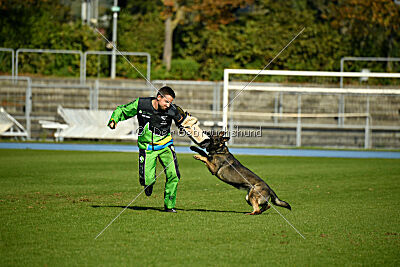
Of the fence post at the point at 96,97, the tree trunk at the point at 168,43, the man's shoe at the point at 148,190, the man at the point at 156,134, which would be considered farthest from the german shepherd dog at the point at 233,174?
the tree trunk at the point at 168,43

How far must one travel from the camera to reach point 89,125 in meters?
25.4

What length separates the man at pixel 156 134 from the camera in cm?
906

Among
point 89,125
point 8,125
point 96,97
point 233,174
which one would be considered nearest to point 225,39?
point 96,97

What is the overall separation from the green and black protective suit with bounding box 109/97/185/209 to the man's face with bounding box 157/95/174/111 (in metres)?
0.13

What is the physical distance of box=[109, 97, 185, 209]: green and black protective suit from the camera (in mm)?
9070

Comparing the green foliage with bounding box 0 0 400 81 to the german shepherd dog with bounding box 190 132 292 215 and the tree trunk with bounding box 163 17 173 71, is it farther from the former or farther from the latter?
the german shepherd dog with bounding box 190 132 292 215

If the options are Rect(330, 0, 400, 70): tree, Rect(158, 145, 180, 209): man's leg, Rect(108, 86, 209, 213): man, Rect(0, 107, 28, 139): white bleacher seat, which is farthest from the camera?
Rect(330, 0, 400, 70): tree

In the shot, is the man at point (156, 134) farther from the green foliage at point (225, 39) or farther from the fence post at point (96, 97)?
the green foliage at point (225, 39)

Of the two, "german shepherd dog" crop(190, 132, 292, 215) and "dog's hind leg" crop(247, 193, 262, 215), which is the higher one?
"german shepherd dog" crop(190, 132, 292, 215)

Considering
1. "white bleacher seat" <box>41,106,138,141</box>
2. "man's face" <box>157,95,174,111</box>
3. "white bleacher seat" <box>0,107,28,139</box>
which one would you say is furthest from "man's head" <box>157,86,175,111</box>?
"white bleacher seat" <box>0,107,28,139</box>

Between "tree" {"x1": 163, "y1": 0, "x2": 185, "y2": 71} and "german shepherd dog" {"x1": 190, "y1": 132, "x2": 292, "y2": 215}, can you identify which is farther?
"tree" {"x1": 163, "y1": 0, "x2": 185, "y2": 71}

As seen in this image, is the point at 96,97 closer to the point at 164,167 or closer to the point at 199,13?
the point at 199,13

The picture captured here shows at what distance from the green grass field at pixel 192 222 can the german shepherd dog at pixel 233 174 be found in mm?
293

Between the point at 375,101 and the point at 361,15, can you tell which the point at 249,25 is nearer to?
the point at 361,15
